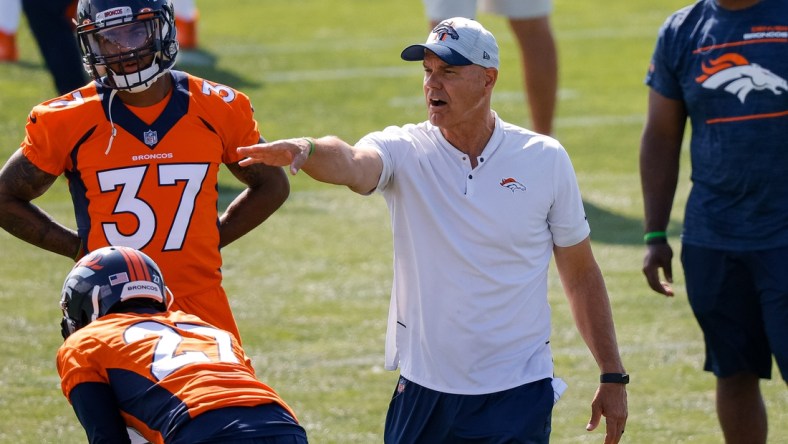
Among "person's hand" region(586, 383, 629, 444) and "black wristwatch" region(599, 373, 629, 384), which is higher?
"black wristwatch" region(599, 373, 629, 384)

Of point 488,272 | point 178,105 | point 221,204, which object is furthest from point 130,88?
point 221,204

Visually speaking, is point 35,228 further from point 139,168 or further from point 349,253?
point 349,253

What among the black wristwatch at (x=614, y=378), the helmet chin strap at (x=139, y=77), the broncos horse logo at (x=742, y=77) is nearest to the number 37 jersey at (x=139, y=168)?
the helmet chin strap at (x=139, y=77)

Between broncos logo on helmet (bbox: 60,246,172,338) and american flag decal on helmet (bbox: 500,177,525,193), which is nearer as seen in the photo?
broncos logo on helmet (bbox: 60,246,172,338)

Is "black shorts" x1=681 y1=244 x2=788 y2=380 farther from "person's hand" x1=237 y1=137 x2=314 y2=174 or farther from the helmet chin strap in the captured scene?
the helmet chin strap

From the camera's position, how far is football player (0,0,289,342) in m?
4.72

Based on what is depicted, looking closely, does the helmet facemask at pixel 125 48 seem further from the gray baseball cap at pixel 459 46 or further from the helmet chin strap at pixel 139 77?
the gray baseball cap at pixel 459 46

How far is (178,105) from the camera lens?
485 centimetres

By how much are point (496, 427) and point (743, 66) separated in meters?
1.86

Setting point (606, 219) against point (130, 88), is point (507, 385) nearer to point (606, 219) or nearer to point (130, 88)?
point (130, 88)

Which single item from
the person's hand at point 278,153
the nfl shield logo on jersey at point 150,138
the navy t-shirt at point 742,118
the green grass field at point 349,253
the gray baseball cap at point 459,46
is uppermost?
the gray baseball cap at point 459,46

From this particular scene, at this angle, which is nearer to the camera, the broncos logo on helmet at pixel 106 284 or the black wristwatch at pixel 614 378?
the broncos logo on helmet at pixel 106 284

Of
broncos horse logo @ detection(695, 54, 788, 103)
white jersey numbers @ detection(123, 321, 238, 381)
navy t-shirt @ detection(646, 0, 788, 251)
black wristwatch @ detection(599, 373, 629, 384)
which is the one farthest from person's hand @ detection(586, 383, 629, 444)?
broncos horse logo @ detection(695, 54, 788, 103)

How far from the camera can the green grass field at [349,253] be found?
6.73 metres
